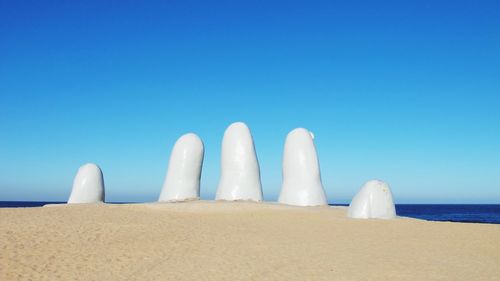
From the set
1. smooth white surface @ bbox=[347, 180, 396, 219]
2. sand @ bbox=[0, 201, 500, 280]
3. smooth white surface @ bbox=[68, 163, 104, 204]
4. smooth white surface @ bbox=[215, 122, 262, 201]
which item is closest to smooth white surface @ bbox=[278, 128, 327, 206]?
smooth white surface @ bbox=[215, 122, 262, 201]

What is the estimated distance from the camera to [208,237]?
12961mm

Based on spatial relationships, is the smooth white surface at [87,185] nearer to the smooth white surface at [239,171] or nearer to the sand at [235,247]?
the sand at [235,247]

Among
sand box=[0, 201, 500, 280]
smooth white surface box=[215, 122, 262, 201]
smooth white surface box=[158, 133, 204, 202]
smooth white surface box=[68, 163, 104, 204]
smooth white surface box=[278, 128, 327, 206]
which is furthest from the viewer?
smooth white surface box=[158, 133, 204, 202]

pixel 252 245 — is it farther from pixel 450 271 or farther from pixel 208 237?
pixel 450 271

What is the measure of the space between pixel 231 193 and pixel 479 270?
40.8 ft

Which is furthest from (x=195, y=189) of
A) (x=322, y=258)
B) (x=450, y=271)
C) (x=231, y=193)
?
(x=450, y=271)

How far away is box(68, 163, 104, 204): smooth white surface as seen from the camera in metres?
21.4

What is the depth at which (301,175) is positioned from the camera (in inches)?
816

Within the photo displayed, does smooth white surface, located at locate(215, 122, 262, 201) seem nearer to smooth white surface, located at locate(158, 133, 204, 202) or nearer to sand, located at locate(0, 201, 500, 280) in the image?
smooth white surface, located at locate(158, 133, 204, 202)

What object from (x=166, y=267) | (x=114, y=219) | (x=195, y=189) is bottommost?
(x=166, y=267)

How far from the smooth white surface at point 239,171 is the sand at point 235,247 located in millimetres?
3633

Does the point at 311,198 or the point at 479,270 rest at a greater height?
the point at 311,198

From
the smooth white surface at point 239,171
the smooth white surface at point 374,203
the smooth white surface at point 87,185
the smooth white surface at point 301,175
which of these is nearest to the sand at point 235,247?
the smooth white surface at point 374,203

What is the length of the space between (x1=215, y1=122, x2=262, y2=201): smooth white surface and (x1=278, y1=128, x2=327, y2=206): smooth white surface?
4.31ft
